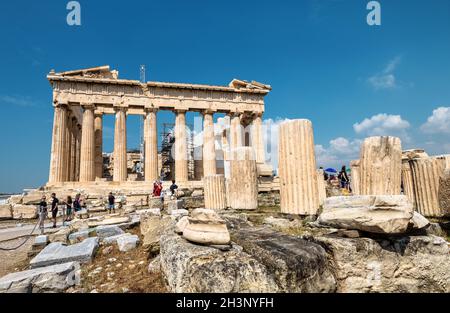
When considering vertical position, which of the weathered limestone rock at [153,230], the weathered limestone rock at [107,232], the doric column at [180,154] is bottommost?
the weathered limestone rock at [107,232]

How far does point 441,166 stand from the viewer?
5.78 meters

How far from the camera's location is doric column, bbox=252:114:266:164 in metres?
26.2

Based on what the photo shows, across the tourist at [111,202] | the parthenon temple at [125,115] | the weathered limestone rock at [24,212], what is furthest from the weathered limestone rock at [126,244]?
the parthenon temple at [125,115]

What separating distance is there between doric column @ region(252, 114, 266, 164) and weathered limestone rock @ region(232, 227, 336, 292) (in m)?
23.0

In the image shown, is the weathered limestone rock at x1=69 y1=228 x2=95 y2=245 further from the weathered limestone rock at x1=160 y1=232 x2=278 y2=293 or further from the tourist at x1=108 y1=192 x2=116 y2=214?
the tourist at x1=108 y1=192 x2=116 y2=214

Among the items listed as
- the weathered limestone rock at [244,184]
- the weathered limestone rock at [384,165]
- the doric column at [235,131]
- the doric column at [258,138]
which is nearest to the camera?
the weathered limestone rock at [384,165]

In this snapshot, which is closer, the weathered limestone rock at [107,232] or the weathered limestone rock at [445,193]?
the weathered limestone rock at [445,193]

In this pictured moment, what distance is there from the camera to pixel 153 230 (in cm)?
558

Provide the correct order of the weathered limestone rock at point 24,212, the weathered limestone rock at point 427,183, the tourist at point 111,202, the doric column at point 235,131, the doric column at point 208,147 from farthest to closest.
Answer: the doric column at point 235,131, the doric column at point 208,147, the weathered limestone rock at point 24,212, the tourist at point 111,202, the weathered limestone rock at point 427,183

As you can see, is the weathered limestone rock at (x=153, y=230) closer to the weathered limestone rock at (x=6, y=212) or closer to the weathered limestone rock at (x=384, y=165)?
the weathered limestone rock at (x=384, y=165)

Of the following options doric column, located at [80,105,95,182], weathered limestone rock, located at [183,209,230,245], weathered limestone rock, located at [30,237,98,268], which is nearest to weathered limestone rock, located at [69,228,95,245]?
weathered limestone rock, located at [30,237,98,268]

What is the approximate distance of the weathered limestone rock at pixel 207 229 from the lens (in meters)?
2.97
